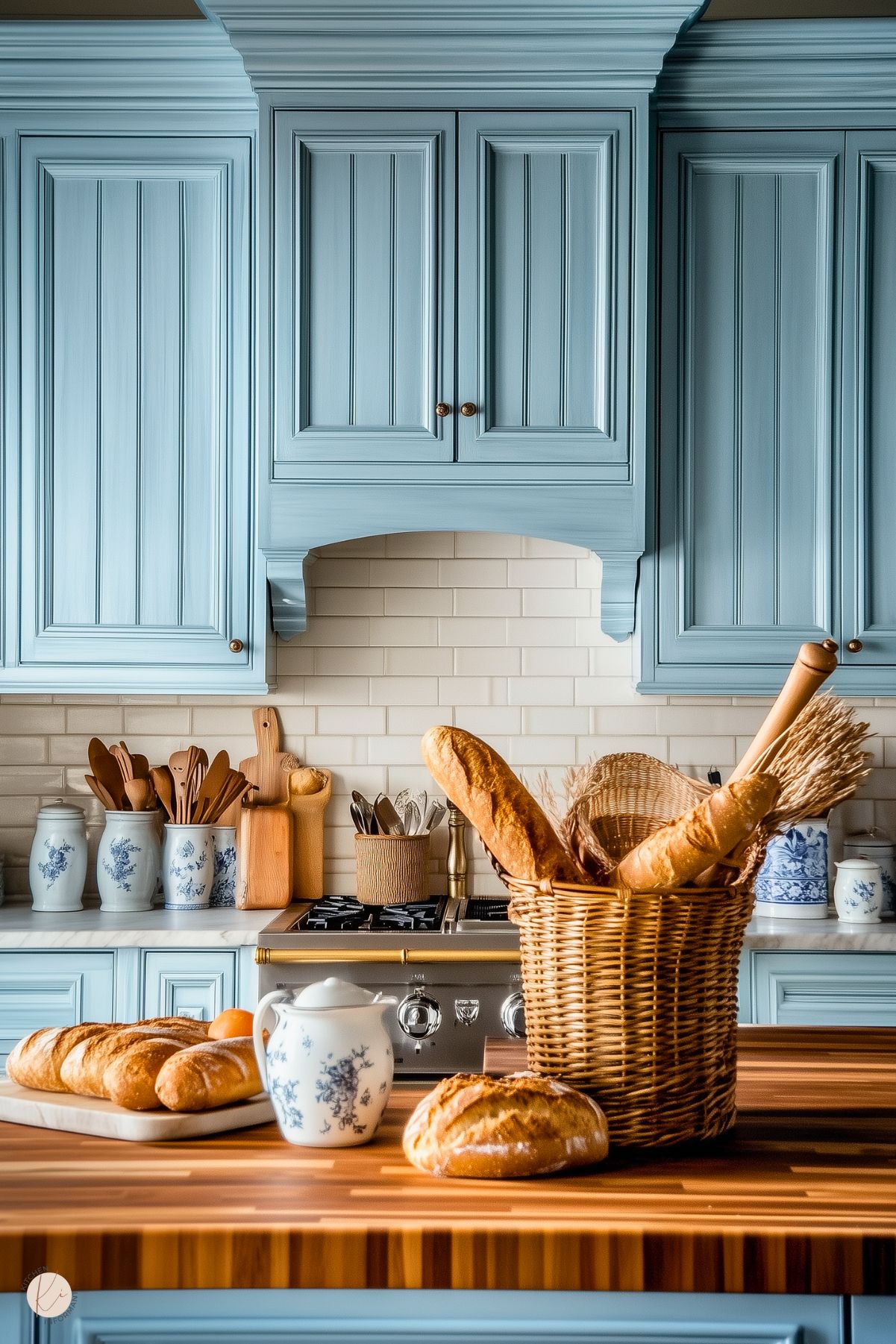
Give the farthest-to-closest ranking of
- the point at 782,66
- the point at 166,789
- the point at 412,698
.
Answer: the point at 412,698
the point at 166,789
the point at 782,66

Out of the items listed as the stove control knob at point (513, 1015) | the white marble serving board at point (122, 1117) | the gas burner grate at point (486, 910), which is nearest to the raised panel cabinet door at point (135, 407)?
the gas burner grate at point (486, 910)

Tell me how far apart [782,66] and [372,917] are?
7.31 feet

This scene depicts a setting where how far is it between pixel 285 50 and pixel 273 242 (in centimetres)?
42

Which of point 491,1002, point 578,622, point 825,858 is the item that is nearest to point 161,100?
point 578,622

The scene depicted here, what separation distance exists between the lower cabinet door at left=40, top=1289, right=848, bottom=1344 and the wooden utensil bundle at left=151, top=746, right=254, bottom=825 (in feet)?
7.07

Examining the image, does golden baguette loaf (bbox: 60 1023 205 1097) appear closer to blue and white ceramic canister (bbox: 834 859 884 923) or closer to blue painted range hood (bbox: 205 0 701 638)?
blue painted range hood (bbox: 205 0 701 638)

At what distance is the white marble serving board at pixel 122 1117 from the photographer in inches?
45.7

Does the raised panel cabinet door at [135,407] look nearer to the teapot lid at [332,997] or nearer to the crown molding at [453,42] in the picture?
the crown molding at [453,42]

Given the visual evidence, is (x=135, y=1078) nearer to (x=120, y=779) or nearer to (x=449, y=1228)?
(x=449, y=1228)

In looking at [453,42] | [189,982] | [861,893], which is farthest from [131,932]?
[453,42]

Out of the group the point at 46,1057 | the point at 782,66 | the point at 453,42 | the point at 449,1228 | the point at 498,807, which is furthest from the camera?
the point at 782,66

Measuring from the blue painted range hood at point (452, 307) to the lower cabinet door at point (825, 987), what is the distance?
3.28 ft

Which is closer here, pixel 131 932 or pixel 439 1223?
pixel 439 1223

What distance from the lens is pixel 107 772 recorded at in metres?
3.08
